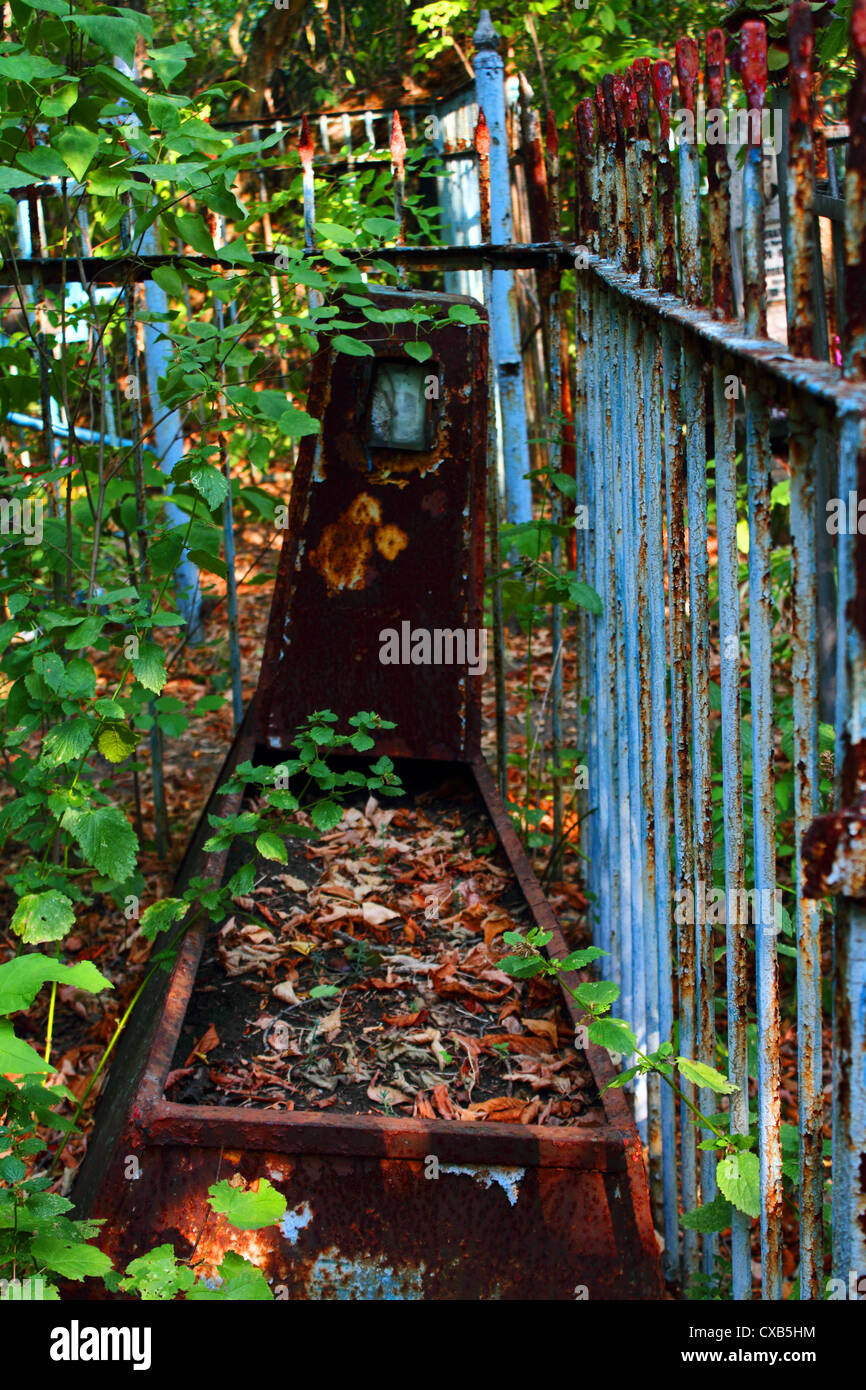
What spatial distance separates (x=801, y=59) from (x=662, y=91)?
2.87ft

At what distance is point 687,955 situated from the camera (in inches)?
82.9

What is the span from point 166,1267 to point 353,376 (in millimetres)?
2777

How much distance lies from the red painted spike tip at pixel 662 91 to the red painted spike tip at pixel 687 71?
19 cm

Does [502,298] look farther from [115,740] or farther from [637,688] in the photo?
[115,740]

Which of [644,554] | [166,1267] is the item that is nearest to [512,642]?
[644,554]

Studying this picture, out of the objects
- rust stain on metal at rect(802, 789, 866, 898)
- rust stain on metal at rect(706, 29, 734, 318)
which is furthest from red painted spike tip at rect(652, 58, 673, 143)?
rust stain on metal at rect(802, 789, 866, 898)

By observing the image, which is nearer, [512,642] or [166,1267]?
[166,1267]

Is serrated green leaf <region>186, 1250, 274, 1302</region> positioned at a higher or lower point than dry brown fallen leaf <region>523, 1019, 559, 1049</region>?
higher

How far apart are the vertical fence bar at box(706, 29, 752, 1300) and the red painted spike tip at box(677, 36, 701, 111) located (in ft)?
0.50

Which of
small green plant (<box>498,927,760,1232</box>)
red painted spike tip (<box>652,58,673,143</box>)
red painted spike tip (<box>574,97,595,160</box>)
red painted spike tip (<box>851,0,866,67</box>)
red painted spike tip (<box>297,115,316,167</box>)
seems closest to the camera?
red painted spike tip (<box>851,0,866,67</box>)

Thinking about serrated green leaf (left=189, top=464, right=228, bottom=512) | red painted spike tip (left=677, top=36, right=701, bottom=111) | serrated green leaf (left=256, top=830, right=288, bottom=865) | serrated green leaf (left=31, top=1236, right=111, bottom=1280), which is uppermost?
red painted spike tip (left=677, top=36, right=701, bottom=111)

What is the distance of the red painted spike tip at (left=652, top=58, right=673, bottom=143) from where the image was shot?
76.9 inches

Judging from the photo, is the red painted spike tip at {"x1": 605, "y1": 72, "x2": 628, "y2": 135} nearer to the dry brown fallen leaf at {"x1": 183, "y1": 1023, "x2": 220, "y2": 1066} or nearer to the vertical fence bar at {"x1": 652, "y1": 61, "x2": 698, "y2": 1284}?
the vertical fence bar at {"x1": 652, "y1": 61, "x2": 698, "y2": 1284}
